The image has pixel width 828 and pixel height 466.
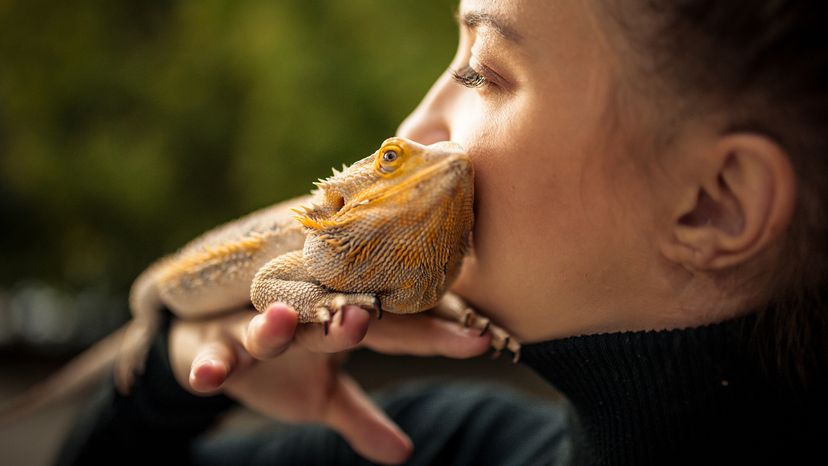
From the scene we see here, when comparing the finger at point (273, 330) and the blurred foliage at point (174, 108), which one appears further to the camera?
the blurred foliage at point (174, 108)

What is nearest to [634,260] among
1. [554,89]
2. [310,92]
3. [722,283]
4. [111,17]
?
[722,283]

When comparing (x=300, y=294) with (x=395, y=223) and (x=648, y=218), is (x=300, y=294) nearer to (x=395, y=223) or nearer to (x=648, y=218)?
(x=395, y=223)

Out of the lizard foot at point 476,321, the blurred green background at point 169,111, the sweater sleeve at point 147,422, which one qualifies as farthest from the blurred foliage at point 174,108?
the lizard foot at point 476,321

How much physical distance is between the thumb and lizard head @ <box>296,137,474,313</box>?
52 cm

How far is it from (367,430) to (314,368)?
17 cm

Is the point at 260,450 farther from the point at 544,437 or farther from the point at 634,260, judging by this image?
the point at 634,260

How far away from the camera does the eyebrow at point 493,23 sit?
2.95ft

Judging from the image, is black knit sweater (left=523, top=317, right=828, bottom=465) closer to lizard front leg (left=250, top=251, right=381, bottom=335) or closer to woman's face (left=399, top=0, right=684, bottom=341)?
woman's face (left=399, top=0, right=684, bottom=341)

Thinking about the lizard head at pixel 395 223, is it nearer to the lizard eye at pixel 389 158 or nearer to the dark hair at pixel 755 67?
the lizard eye at pixel 389 158

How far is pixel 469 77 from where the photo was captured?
3.34 feet

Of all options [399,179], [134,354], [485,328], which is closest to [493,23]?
[399,179]

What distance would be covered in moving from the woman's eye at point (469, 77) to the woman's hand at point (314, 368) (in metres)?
0.38

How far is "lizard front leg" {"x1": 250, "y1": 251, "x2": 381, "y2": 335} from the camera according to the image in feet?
3.12

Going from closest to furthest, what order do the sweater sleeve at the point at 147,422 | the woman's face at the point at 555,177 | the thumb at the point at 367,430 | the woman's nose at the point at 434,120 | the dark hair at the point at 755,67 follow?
1. the dark hair at the point at 755,67
2. the woman's face at the point at 555,177
3. the woman's nose at the point at 434,120
4. the thumb at the point at 367,430
5. the sweater sleeve at the point at 147,422
